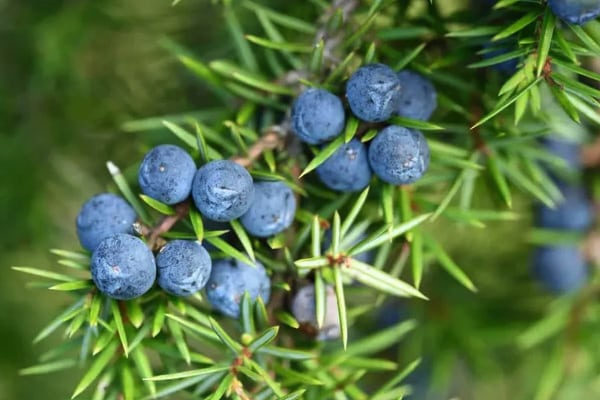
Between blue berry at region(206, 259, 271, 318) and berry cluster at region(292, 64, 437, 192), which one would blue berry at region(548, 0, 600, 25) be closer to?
berry cluster at region(292, 64, 437, 192)

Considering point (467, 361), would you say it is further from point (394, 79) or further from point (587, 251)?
point (394, 79)

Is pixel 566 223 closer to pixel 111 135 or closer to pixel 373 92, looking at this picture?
pixel 373 92

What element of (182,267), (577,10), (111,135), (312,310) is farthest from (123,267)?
(111,135)

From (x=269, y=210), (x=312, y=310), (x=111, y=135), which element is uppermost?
(x=269, y=210)

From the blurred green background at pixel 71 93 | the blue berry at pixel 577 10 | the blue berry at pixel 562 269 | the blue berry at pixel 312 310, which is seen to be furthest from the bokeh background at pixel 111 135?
the blue berry at pixel 577 10

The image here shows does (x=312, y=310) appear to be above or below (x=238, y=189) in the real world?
below
